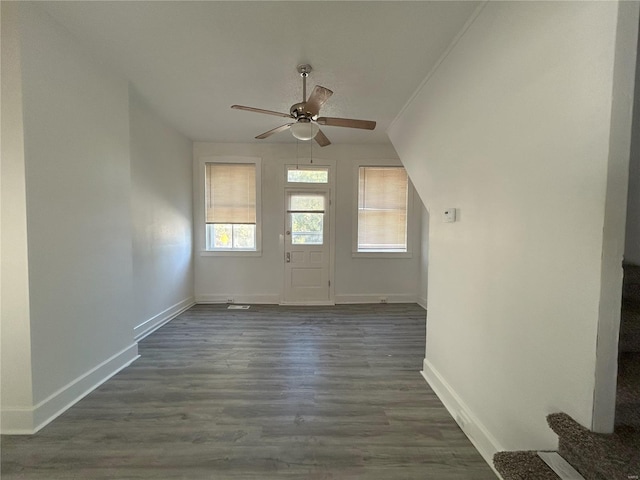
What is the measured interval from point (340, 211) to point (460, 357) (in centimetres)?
320

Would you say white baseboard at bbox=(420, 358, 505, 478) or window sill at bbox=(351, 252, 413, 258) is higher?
window sill at bbox=(351, 252, 413, 258)

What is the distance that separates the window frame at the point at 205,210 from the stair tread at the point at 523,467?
413cm

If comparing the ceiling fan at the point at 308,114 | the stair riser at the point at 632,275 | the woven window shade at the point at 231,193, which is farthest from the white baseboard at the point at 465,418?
the woven window shade at the point at 231,193

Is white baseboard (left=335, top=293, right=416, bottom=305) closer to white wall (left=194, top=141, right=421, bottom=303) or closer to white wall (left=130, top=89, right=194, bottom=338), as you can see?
white wall (left=194, top=141, right=421, bottom=303)

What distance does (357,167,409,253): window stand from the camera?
4.81 meters

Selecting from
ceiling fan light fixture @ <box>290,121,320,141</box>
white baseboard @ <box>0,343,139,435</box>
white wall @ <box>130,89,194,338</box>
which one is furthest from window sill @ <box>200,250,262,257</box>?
ceiling fan light fixture @ <box>290,121,320,141</box>

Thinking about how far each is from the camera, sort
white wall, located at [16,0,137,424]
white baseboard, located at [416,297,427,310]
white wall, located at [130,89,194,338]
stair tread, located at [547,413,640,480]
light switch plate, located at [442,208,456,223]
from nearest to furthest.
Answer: stair tread, located at [547,413,640,480], white wall, located at [16,0,137,424], light switch plate, located at [442,208,456,223], white wall, located at [130,89,194,338], white baseboard, located at [416,297,427,310]

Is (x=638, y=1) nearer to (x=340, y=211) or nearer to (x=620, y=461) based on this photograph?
(x=620, y=461)

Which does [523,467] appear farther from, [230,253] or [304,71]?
[230,253]

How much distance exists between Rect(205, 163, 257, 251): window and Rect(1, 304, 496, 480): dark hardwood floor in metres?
2.19

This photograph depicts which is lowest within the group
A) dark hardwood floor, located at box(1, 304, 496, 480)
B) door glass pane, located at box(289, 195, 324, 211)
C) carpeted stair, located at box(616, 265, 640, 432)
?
dark hardwood floor, located at box(1, 304, 496, 480)

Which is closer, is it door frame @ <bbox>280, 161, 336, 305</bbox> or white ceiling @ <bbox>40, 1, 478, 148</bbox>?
white ceiling @ <bbox>40, 1, 478, 148</bbox>

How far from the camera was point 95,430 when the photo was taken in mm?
1781

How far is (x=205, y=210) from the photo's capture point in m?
4.69
